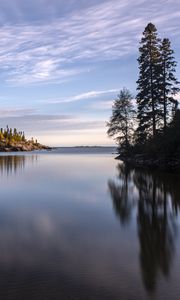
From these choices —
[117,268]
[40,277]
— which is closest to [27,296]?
[40,277]

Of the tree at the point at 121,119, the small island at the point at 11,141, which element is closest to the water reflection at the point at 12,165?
the tree at the point at 121,119

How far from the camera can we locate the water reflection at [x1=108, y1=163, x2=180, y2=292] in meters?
6.53

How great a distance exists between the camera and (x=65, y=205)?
13.6 m

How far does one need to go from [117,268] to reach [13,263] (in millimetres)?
2094

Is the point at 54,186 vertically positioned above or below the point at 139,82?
below

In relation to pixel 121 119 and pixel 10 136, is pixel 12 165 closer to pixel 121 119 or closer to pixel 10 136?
pixel 121 119

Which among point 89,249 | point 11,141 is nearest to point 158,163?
point 89,249

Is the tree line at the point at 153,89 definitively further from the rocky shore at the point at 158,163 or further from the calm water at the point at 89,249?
the calm water at the point at 89,249

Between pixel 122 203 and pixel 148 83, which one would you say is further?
pixel 148 83

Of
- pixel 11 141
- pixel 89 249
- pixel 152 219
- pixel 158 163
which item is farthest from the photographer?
pixel 11 141

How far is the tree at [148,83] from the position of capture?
3866cm

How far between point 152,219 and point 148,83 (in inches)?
1226

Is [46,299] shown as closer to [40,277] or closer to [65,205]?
[40,277]

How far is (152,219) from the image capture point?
36.0 ft
